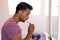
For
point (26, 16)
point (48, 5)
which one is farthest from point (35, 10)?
point (26, 16)

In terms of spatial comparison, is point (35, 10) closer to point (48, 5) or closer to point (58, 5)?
point (48, 5)

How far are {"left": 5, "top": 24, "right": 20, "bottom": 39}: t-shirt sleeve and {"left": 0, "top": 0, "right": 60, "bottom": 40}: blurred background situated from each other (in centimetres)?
64

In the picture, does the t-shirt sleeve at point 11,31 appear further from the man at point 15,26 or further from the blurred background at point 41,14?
the blurred background at point 41,14

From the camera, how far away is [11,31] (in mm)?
896

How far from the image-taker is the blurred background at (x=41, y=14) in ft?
5.01

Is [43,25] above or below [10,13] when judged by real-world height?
below

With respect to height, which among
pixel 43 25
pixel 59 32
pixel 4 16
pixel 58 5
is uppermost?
pixel 58 5

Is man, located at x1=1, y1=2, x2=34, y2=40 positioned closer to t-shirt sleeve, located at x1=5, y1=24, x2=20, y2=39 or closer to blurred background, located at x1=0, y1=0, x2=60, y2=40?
t-shirt sleeve, located at x1=5, y1=24, x2=20, y2=39

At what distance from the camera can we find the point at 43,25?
1547 millimetres

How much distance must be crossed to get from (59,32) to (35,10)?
1.42ft

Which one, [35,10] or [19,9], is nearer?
[19,9]

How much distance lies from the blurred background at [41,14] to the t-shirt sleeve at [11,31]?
635 millimetres

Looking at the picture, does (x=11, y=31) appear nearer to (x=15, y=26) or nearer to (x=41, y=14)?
(x=15, y=26)

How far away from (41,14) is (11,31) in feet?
2.33
